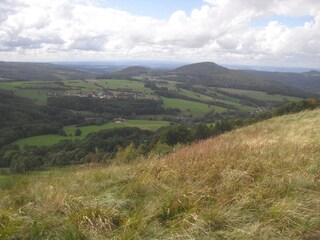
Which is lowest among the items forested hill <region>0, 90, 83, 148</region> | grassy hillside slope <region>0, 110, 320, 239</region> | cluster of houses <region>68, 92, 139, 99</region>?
forested hill <region>0, 90, 83, 148</region>

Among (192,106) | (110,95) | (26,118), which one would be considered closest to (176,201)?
(26,118)

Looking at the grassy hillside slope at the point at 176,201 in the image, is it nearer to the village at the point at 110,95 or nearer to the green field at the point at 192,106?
the green field at the point at 192,106

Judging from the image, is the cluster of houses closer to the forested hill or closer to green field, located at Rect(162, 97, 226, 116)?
green field, located at Rect(162, 97, 226, 116)

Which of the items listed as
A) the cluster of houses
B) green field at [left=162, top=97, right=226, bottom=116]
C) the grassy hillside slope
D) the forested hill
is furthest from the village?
the grassy hillside slope

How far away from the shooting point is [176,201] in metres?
4.70

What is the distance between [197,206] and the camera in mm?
4535

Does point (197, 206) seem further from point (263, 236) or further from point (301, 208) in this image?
point (301, 208)

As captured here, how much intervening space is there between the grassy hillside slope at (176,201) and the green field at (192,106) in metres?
98.7

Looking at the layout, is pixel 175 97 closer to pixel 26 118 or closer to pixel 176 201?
pixel 26 118

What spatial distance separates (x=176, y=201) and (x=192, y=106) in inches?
4468

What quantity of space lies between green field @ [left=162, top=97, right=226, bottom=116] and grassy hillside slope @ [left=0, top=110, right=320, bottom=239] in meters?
98.7

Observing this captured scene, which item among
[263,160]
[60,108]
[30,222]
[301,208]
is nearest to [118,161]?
[263,160]

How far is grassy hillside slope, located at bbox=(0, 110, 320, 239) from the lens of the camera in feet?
12.8

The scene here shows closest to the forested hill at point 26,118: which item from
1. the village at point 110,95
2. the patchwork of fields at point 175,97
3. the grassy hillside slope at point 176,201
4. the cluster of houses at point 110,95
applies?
the patchwork of fields at point 175,97
